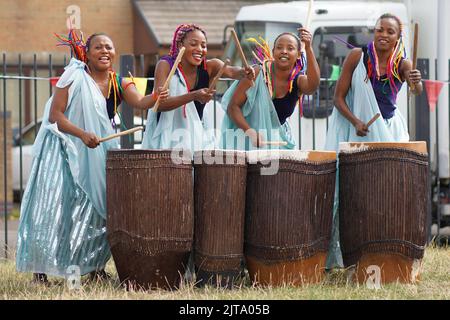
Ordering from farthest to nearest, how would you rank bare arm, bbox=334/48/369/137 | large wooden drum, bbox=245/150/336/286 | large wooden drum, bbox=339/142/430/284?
bare arm, bbox=334/48/369/137, large wooden drum, bbox=339/142/430/284, large wooden drum, bbox=245/150/336/286

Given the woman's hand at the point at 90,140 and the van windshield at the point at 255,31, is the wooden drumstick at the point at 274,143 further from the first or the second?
the van windshield at the point at 255,31

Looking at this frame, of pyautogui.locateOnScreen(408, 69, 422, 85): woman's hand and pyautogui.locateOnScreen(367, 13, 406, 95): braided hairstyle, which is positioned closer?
pyautogui.locateOnScreen(408, 69, 422, 85): woman's hand

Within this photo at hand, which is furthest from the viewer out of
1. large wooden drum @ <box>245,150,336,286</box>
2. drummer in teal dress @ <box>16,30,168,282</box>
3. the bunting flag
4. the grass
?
the bunting flag

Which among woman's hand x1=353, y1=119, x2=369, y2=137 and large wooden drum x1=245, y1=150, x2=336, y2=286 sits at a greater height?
woman's hand x1=353, y1=119, x2=369, y2=137

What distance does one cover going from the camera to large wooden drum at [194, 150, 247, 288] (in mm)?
6594

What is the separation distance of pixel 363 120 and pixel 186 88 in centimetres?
119

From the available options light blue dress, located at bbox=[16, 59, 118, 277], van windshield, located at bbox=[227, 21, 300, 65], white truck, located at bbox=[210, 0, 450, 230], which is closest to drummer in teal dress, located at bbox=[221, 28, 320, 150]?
light blue dress, located at bbox=[16, 59, 118, 277]

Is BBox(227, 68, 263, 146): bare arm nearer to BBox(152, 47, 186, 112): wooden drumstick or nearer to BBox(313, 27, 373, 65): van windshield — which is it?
BBox(152, 47, 186, 112): wooden drumstick

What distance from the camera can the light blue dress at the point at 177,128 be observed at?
714cm

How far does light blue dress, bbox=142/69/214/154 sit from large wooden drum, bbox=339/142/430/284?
0.89 meters

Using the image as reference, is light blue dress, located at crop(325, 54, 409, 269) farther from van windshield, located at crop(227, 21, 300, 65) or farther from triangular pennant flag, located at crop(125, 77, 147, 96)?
van windshield, located at crop(227, 21, 300, 65)

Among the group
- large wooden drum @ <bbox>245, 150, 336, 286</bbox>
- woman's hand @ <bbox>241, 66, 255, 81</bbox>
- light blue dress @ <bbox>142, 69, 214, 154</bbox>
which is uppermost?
woman's hand @ <bbox>241, 66, 255, 81</bbox>

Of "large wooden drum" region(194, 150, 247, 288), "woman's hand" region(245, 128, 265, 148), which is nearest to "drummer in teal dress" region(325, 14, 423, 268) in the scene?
"woman's hand" region(245, 128, 265, 148)
